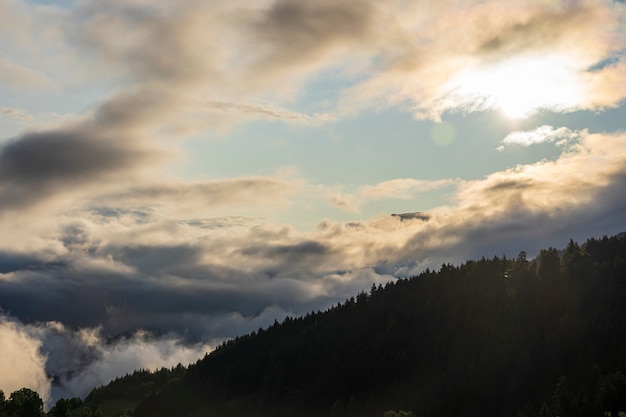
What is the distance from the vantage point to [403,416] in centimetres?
17475

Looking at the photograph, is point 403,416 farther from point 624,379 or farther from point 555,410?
point 624,379

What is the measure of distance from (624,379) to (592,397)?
12337 mm

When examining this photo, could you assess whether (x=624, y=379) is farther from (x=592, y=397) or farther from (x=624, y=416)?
(x=624, y=416)

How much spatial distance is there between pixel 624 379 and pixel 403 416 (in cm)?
6366

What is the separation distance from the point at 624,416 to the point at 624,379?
67466 mm

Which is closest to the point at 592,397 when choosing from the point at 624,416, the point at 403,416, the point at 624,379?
the point at 624,379

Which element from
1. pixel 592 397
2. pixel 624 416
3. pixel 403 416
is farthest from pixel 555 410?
pixel 624 416

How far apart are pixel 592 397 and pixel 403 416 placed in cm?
5855

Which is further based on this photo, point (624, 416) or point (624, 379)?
point (624, 379)

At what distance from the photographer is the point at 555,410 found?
180875mm

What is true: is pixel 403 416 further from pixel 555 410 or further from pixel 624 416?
pixel 624 416

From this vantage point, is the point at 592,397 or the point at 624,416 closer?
the point at 624,416

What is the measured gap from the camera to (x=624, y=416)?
11788cm

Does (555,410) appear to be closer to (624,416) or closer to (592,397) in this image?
(592,397)
